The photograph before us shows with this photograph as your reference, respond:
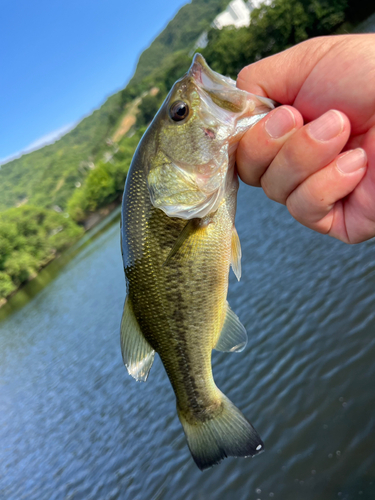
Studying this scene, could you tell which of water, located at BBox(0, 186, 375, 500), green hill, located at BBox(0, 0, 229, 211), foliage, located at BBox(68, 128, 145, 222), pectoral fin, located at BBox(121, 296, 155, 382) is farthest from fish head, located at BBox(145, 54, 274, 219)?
green hill, located at BBox(0, 0, 229, 211)

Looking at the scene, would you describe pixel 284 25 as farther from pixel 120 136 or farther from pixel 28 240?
pixel 120 136

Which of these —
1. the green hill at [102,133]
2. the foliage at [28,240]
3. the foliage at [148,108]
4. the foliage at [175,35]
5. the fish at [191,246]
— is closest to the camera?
the fish at [191,246]

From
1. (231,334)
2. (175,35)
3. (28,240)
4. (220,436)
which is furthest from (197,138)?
(175,35)

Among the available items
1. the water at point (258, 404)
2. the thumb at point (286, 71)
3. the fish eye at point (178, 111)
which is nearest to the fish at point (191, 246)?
the fish eye at point (178, 111)

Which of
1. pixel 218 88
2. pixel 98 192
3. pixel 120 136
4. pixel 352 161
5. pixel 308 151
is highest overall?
pixel 120 136

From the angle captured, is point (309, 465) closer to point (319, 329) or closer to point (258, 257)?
point (319, 329)

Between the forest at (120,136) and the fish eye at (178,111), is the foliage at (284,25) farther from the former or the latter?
the fish eye at (178,111)
